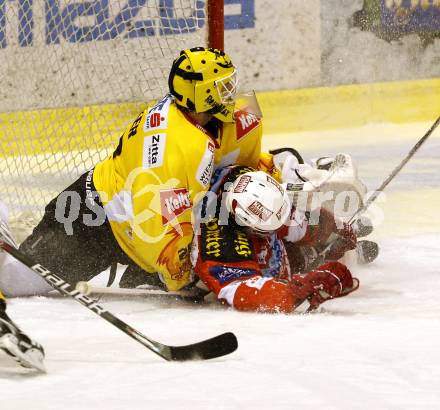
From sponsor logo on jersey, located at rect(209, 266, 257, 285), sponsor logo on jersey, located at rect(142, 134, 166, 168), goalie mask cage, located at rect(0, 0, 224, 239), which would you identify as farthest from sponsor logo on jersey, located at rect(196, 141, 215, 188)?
goalie mask cage, located at rect(0, 0, 224, 239)

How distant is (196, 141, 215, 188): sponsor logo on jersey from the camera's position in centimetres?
282

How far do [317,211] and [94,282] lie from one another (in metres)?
0.78

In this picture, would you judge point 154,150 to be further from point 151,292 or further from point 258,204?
point 151,292

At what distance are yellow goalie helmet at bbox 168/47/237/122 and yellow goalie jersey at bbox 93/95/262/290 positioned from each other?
0.17ft

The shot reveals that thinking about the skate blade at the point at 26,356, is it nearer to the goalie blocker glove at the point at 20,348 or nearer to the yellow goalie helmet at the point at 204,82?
the goalie blocker glove at the point at 20,348

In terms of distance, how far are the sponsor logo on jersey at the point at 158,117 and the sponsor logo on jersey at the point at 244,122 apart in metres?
0.30

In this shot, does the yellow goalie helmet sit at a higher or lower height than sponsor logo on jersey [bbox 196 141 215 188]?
higher

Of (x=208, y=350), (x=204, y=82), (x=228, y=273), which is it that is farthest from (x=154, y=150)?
(x=208, y=350)

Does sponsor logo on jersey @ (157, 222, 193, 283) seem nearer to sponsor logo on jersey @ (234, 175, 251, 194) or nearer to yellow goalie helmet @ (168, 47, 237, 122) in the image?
sponsor logo on jersey @ (234, 175, 251, 194)

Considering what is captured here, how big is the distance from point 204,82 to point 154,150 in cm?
26

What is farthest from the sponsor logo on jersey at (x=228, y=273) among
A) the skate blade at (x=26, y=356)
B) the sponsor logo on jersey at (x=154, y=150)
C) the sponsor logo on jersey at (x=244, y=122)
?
the skate blade at (x=26, y=356)

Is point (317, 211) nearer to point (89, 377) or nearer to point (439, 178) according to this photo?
point (89, 377)

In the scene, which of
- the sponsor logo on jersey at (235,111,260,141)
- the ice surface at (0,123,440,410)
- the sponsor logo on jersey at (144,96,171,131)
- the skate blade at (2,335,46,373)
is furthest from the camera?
the sponsor logo on jersey at (235,111,260,141)

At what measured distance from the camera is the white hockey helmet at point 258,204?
279cm
